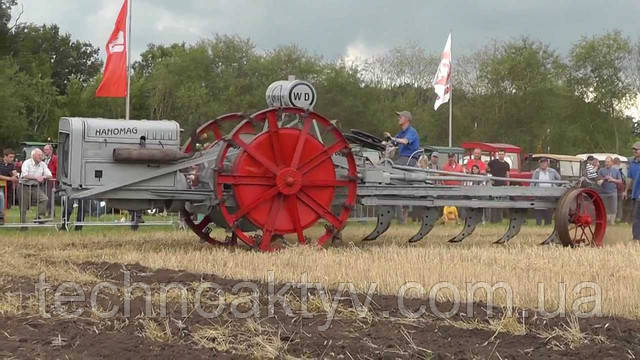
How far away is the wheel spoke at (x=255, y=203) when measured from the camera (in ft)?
38.4

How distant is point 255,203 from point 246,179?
33 cm

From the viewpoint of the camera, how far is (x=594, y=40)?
54375mm

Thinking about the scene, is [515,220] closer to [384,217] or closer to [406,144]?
[406,144]

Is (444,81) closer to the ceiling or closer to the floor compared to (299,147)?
closer to the ceiling

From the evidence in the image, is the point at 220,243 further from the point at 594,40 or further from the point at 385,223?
the point at 594,40

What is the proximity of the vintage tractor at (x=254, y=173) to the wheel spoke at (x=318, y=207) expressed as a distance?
1cm

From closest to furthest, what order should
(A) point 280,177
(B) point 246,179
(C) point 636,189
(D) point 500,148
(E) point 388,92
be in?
1. (B) point 246,179
2. (A) point 280,177
3. (C) point 636,189
4. (D) point 500,148
5. (E) point 388,92

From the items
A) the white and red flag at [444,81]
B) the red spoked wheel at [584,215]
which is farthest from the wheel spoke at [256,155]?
A: the white and red flag at [444,81]

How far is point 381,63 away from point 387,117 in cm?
789

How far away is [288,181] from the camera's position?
11828mm

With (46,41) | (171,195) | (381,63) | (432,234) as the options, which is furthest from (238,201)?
(46,41)

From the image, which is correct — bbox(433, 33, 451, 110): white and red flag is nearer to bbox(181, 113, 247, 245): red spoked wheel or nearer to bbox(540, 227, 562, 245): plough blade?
bbox(540, 227, 562, 245): plough blade

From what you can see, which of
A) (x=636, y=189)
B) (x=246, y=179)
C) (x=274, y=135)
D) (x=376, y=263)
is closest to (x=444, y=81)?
(x=636, y=189)

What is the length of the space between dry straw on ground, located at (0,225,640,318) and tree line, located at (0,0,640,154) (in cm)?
3534
